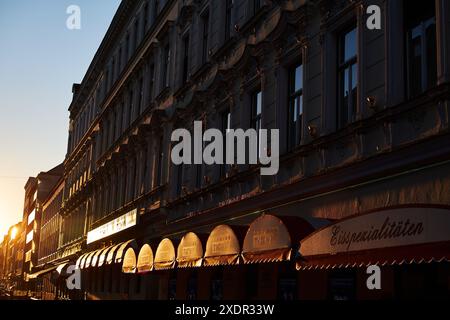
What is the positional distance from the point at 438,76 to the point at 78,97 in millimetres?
44094

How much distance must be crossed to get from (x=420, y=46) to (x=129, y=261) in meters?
14.0

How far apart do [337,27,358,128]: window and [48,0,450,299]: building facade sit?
32 mm

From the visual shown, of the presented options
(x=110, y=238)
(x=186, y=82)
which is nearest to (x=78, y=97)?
(x=110, y=238)

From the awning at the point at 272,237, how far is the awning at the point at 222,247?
508mm

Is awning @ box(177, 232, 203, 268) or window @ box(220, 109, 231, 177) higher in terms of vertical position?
window @ box(220, 109, 231, 177)

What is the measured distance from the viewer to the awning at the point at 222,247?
13.6 m

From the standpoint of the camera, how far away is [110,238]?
30766 millimetres

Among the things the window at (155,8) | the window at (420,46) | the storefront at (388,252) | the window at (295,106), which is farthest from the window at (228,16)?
the window at (155,8)

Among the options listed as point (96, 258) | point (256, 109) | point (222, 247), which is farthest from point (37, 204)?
point (222, 247)

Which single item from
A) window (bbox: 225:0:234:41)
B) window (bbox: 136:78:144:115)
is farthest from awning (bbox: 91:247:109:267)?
window (bbox: 225:0:234:41)

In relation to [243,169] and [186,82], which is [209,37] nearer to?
[186,82]

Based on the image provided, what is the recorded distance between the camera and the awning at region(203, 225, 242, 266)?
13.6 m

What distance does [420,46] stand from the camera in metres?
10.2

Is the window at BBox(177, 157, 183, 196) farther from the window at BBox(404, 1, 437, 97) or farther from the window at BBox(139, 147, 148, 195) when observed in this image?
the window at BBox(404, 1, 437, 97)
